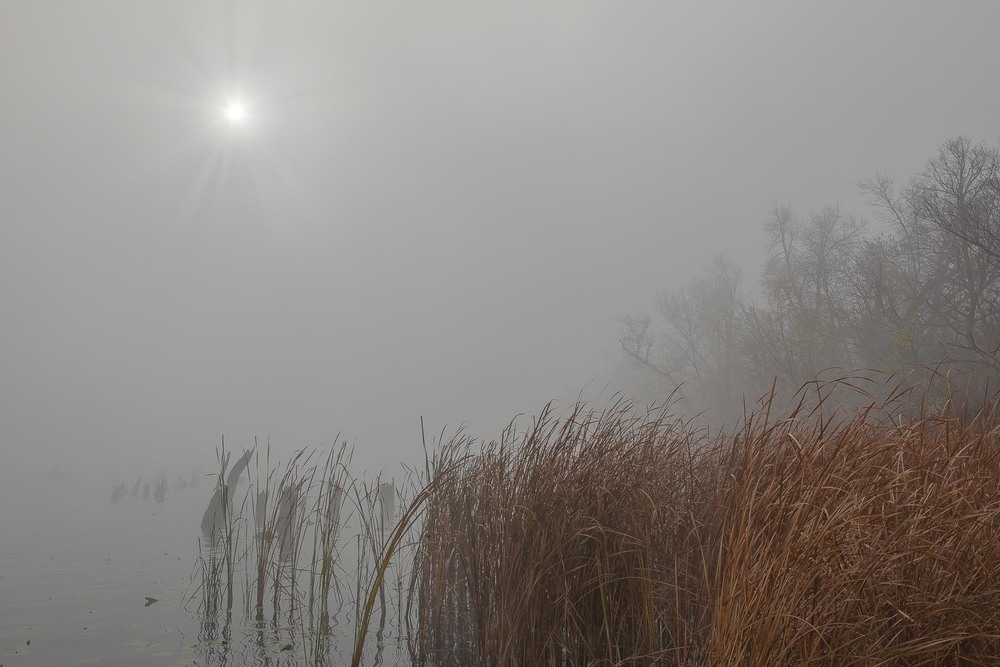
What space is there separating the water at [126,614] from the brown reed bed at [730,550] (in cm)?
226

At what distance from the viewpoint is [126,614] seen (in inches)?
352

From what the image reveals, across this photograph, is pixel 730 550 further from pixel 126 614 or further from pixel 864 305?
pixel 864 305

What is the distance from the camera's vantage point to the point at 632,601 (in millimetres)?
4340

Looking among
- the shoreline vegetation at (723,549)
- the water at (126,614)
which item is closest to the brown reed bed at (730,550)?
the shoreline vegetation at (723,549)

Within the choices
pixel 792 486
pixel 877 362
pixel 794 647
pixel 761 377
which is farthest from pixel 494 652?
pixel 761 377

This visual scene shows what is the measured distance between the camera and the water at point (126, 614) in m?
6.89

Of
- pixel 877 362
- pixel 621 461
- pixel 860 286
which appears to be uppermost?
pixel 860 286

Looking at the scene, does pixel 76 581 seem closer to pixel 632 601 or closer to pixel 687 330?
pixel 632 601

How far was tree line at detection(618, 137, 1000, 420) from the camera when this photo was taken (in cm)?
2006

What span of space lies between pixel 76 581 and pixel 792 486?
14116 mm

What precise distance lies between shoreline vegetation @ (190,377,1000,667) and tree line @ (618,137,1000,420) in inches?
253

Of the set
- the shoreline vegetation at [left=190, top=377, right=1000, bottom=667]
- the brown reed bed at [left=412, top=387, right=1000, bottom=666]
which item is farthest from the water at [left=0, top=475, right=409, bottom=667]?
the brown reed bed at [left=412, top=387, right=1000, bottom=666]

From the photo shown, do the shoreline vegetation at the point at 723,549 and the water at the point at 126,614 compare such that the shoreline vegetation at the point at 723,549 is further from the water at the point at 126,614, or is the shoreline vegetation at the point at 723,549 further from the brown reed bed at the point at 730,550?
the water at the point at 126,614

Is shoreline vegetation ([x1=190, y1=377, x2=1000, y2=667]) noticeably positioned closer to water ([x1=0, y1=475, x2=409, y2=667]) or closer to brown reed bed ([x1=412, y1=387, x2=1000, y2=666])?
brown reed bed ([x1=412, y1=387, x2=1000, y2=666])
